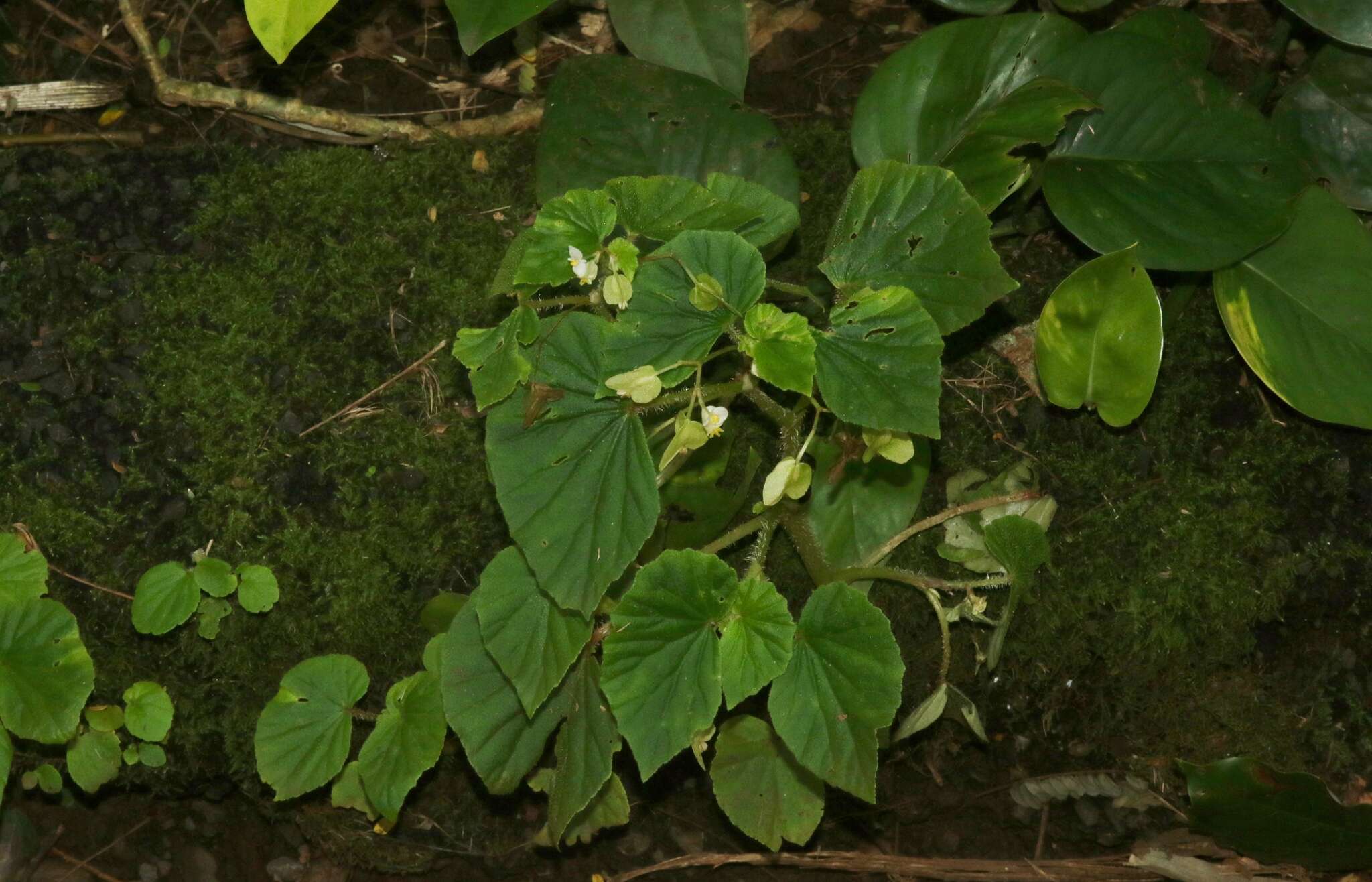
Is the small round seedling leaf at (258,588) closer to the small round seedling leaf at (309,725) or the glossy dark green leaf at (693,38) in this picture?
the small round seedling leaf at (309,725)

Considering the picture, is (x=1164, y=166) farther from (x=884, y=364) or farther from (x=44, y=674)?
(x=44, y=674)

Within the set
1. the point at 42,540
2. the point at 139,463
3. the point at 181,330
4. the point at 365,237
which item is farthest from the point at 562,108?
the point at 42,540

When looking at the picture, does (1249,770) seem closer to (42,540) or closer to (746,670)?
(746,670)

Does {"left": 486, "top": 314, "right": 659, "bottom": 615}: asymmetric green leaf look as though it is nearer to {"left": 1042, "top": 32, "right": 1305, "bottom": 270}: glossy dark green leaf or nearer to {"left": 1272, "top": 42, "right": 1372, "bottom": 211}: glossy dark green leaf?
{"left": 1042, "top": 32, "right": 1305, "bottom": 270}: glossy dark green leaf

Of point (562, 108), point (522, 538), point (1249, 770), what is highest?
point (562, 108)

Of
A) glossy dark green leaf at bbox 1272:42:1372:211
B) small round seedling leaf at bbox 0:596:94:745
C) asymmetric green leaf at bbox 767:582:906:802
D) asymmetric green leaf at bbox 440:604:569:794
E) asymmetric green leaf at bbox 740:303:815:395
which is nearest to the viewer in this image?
asymmetric green leaf at bbox 740:303:815:395

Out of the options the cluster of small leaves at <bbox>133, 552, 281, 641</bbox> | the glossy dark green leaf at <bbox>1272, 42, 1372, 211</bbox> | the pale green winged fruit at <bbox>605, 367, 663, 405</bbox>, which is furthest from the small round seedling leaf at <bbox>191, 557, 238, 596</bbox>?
the glossy dark green leaf at <bbox>1272, 42, 1372, 211</bbox>

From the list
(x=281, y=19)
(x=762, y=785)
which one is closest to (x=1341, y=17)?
(x=762, y=785)
